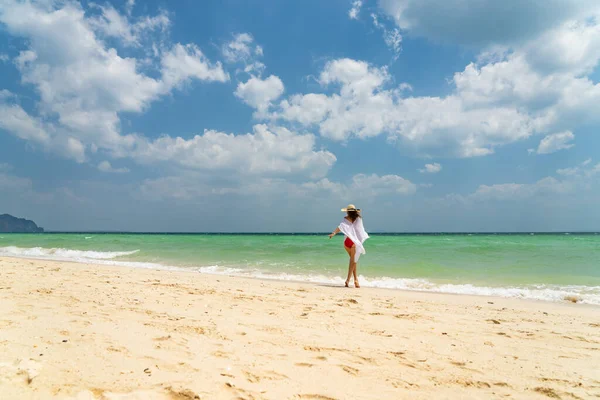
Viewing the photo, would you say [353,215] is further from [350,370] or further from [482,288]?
[350,370]

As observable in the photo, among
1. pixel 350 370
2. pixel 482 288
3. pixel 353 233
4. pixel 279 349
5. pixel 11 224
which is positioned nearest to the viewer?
pixel 350 370

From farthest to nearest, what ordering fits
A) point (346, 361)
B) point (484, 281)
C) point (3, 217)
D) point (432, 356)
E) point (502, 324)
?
point (3, 217), point (484, 281), point (502, 324), point (432, 356), point (346, 361)

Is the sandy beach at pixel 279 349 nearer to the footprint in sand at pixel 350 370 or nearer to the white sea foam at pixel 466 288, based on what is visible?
the footprint in sand at pixel 350 370

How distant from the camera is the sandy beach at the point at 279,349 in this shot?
2932mm

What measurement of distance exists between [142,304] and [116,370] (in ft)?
9.54

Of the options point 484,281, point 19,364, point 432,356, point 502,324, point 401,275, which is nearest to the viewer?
point 19,364

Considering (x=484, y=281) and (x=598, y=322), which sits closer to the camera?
(x=598, y=322)

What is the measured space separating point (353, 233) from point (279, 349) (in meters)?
6.38

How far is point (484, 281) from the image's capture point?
10.7 meters

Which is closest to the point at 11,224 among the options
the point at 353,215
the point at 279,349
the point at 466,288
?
the point at 353,215

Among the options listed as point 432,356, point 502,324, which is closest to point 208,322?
point 432,356

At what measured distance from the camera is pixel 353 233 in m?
9.98

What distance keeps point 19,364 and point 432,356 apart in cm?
404

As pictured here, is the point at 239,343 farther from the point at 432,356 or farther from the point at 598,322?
the point at 598,322
